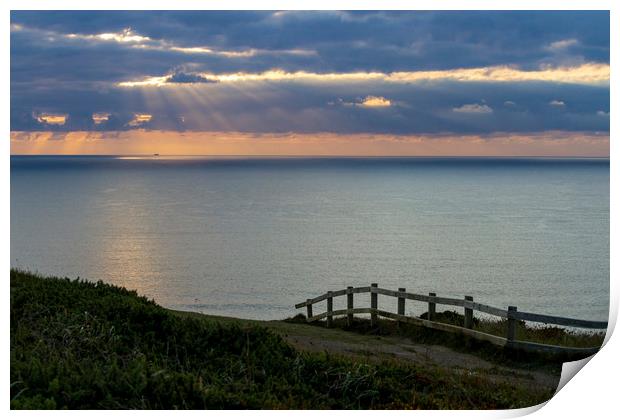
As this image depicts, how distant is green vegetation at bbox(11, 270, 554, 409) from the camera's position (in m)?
7.14

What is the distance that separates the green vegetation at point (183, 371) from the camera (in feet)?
23.4

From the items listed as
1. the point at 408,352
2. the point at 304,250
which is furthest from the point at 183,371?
the point at 304,250

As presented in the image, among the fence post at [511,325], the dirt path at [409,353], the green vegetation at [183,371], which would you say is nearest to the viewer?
the green vegetation at [183,371]

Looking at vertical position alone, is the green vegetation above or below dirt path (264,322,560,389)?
above

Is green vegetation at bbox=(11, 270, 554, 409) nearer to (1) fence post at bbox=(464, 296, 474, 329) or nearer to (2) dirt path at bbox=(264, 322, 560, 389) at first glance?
(2) dirt path at bbox=(264, 322, 560, 389)

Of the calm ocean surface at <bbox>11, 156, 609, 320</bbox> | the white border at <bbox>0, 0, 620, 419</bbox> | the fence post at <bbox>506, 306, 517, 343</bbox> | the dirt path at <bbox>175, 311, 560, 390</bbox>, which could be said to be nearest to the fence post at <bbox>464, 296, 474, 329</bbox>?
the dirt path at <bbox>175, 311, 560, 390</bbox>

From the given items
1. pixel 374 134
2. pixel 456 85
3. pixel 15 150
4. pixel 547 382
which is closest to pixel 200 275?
pixel 374 134

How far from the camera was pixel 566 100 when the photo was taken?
1650 cm

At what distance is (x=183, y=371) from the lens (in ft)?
25.9

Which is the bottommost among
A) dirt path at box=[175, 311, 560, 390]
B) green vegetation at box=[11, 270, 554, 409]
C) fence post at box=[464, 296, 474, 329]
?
dirt path at box=[175, 311, 560, 390]
